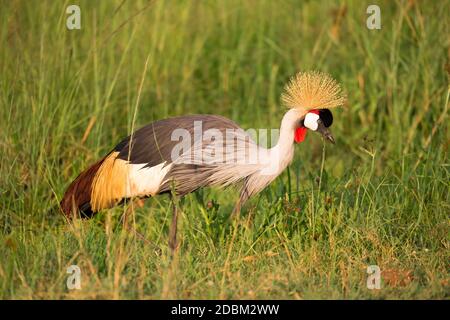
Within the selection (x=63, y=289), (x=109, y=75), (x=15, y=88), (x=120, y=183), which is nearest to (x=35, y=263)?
(x=63, y=289)

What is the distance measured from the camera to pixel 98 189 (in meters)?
3.87

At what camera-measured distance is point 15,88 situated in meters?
4.27

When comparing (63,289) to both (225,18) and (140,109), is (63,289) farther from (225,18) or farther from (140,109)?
(225,18)

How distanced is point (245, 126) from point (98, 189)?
5.50 feet

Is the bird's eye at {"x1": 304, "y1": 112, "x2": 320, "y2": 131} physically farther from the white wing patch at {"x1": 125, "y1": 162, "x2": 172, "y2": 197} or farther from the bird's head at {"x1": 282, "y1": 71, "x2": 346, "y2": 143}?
the white wing patch at {"x1": 125, "y1": 162, "x2": 172, "y2": 197}

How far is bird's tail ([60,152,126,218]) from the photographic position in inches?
152

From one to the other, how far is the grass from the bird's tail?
0.11 m

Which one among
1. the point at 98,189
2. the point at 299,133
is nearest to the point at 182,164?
the point at 98,189

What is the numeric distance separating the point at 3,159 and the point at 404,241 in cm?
178

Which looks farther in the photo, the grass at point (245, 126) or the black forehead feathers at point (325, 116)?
the black forehead feathers at point (325, 116)

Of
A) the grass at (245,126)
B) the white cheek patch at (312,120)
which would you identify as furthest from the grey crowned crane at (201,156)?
the grass at (245,126)

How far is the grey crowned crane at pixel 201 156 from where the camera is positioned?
Result: 3730 mm

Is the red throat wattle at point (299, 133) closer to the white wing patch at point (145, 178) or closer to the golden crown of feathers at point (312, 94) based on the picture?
the golden crown of feathers at point (312, 94)

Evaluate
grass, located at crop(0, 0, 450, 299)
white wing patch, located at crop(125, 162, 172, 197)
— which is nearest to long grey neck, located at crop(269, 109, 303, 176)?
grass, located at crop(0, 0, 450, 299)
